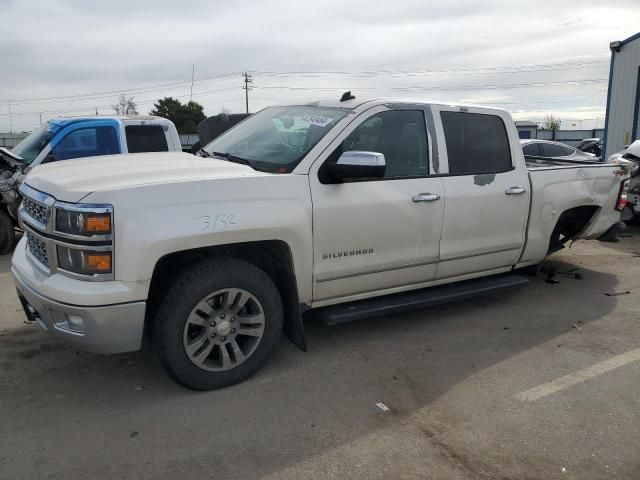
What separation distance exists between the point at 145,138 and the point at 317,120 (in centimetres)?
488

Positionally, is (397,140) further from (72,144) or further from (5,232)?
(5,232)

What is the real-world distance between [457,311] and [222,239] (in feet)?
8.97

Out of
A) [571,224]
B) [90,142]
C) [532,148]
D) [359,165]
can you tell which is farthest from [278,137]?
[532,148]

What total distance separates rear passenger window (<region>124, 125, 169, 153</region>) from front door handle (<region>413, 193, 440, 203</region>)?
514 cm

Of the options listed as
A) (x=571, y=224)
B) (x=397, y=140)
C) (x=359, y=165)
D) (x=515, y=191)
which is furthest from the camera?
(x=571, y=224)

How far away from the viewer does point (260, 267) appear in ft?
12.8

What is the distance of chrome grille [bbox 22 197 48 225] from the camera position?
10.9 feet

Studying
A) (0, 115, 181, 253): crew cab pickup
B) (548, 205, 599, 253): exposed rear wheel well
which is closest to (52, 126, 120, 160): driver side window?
(0, 115, 181, 253): crew cab pickup

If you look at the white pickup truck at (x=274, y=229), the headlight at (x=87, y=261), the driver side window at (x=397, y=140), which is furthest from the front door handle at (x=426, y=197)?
the headlight at (x=87, y=261)

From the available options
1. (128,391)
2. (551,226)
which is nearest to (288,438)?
(128,391)

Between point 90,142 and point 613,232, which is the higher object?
point 90,142

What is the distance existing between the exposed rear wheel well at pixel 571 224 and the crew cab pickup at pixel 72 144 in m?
5.42

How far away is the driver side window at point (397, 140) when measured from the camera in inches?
162

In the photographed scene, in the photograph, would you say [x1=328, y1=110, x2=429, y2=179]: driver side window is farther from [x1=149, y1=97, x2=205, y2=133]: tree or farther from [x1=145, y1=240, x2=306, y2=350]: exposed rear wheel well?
[x1=149, y1=97, x2=205, y2=133]: tree
